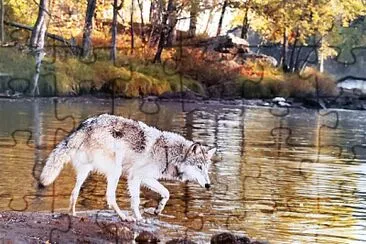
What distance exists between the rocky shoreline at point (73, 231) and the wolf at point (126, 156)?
58 cm

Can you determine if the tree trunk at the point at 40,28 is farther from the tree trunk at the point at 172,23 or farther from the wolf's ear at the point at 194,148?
the wolf's ear at the point at 194,148

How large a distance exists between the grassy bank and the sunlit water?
14.6 ft

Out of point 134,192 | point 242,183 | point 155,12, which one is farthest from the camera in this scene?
point 155,12

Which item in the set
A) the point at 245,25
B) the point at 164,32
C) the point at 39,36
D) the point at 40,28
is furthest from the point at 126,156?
the point at 245,25

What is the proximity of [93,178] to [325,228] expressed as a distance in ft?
15.6

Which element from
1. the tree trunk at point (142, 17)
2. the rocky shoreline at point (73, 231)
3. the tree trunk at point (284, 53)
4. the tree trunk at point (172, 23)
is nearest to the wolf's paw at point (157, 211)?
the rocky shoreline at point (73, 231)

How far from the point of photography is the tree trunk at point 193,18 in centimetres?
4841

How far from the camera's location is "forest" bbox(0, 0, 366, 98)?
119 feet

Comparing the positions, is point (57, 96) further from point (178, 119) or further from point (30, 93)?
point (178, 119)

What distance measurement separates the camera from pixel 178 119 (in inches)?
1130

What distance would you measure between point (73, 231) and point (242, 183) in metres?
5.96

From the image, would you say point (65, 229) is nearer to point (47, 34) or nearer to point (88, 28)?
point (47, 34)

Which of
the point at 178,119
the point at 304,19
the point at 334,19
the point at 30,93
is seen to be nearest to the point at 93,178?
the point at 178,119

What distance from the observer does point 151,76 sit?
38.2m
